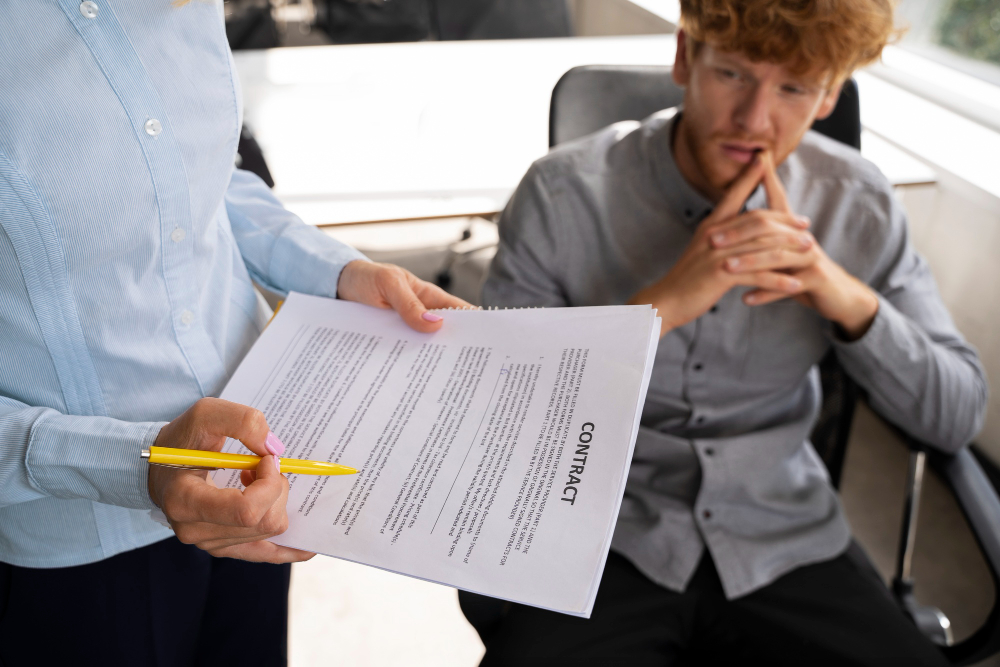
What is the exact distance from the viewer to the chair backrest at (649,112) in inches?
51.4

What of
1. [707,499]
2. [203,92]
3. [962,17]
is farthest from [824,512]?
[962,17]

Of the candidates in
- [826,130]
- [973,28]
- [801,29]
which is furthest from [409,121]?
[973,28]

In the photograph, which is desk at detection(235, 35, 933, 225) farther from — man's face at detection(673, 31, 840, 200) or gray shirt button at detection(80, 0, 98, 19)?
gray shirt button at detection(80, 0, 98, 19)

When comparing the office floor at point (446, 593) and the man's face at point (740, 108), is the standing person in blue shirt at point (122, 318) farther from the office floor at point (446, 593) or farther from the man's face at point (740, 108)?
the office floor at point (446, 593)

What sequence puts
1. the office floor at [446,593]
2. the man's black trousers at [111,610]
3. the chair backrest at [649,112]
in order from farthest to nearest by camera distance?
the office floor at [446,593] → the chair backrest at [649,112] → the man's black trousers at [111,610]

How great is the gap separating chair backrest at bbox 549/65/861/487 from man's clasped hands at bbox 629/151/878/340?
32cm

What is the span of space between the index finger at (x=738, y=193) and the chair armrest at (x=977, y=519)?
521mm

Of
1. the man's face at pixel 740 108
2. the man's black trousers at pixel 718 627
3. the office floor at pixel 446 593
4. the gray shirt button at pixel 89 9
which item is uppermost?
the gray shirt button at pixel 89 9

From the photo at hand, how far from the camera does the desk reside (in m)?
1.65

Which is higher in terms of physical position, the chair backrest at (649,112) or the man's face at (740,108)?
the man's face at (740,108)

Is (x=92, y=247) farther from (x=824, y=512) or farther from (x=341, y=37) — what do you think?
(x=341, y=37)

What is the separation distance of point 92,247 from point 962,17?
8.57ft

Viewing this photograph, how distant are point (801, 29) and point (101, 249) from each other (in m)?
0.90

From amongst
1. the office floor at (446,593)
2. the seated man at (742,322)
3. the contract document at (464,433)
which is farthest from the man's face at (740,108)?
the office floor at (446,593)
